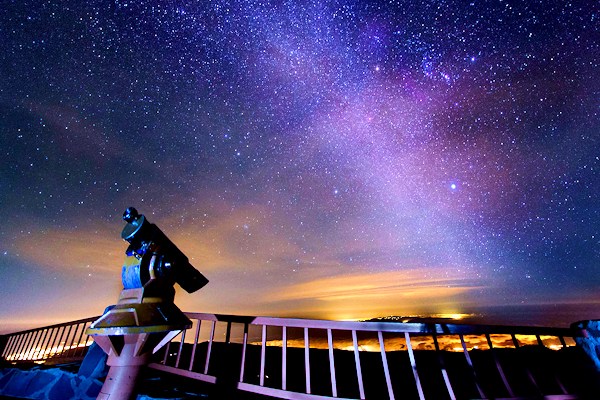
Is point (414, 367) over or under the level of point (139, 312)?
under

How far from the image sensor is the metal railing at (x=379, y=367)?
11.6ft

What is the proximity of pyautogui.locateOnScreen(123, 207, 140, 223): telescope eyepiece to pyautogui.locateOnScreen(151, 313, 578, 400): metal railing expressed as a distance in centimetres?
280

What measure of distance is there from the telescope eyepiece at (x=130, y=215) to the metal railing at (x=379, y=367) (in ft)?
9.18

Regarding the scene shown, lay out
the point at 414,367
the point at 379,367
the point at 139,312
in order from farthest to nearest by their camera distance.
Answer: the point at 379,367, the point at 414,367, the point at 139,312

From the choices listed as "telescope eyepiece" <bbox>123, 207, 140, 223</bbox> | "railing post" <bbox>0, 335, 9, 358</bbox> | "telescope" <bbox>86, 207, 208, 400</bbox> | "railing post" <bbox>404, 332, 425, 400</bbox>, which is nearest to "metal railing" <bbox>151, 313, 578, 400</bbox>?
"railing post" <bbox>404, 332, 425, 400</bbox>

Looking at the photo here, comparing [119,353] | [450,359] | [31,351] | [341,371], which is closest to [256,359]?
[341,371]

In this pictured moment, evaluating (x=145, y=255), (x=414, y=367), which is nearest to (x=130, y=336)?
(x=145, y=255)

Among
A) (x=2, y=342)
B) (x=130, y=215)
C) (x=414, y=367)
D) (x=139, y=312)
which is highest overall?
(x=2, y=342)

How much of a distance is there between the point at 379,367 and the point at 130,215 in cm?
712

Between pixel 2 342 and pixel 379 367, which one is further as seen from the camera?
pixel 2 342

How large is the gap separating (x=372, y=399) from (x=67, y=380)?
6.24 meters

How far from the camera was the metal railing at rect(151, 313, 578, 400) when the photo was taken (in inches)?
139

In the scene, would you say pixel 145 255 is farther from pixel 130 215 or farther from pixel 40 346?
pixel 40 346

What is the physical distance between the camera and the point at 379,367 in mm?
6562
